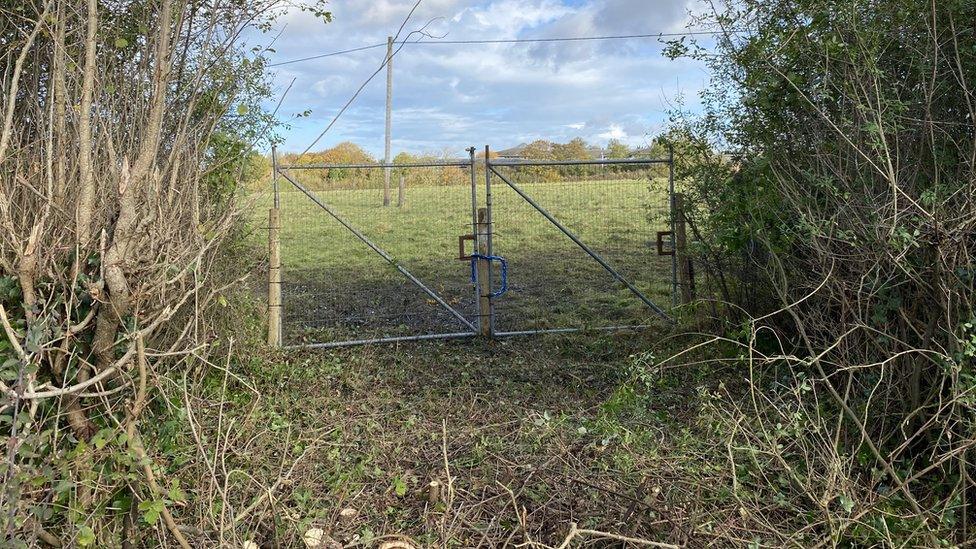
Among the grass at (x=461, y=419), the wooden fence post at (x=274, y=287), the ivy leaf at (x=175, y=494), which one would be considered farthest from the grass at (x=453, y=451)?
the wooden fence post at (x=274, y=287)

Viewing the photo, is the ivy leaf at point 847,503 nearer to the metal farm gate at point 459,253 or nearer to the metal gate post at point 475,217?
the metal farm gate at point 459,253

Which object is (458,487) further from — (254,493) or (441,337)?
(441,337)

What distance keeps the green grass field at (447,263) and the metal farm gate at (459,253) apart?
1.1 inches

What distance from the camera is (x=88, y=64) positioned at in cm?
343

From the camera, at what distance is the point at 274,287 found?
6.81 meters

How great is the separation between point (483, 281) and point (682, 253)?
7.43 feet

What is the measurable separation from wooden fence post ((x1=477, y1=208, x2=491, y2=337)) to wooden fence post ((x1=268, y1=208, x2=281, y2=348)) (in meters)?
2.20

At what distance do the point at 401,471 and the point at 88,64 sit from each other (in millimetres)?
2805

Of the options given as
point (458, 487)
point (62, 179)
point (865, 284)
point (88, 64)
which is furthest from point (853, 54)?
point (62, 179)

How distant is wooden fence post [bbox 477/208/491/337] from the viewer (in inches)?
305

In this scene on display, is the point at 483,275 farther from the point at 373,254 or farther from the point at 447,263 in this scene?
the point at 373,254

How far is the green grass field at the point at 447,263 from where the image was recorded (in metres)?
8.29

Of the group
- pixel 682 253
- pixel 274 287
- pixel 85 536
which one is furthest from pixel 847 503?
pixel 274 287

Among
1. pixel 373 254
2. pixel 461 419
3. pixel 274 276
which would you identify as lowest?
pixel 461 419
